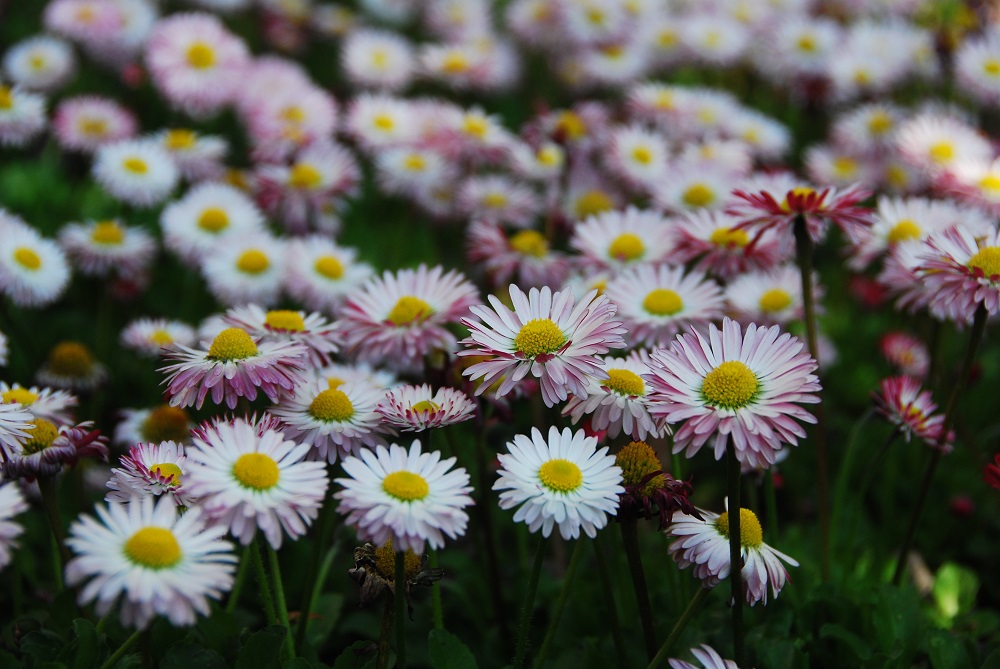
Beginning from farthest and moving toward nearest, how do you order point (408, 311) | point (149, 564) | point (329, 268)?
point (329, 268) → point (408, 311) → point (149, 564)

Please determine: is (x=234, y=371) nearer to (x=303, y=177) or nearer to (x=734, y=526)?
(x=734, y=526)

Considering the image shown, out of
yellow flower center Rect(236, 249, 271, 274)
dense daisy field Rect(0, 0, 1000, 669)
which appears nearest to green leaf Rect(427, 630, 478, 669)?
dense daisy field Rect(0, 0, 1000, 669)

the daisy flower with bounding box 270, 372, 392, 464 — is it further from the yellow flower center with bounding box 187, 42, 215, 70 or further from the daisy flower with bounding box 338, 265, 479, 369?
the yellow flower center with bounding box 187, 42, 215, 70

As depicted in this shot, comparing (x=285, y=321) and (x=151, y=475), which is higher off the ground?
(x=285, y=321)

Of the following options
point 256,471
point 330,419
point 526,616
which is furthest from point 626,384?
point 256,471

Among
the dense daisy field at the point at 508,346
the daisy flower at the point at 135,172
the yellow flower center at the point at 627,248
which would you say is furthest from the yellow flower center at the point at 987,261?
the daisy flower at the point at 135,172

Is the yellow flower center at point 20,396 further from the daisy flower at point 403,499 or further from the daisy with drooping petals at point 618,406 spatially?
the daisy with drooping petals at point 618,406
